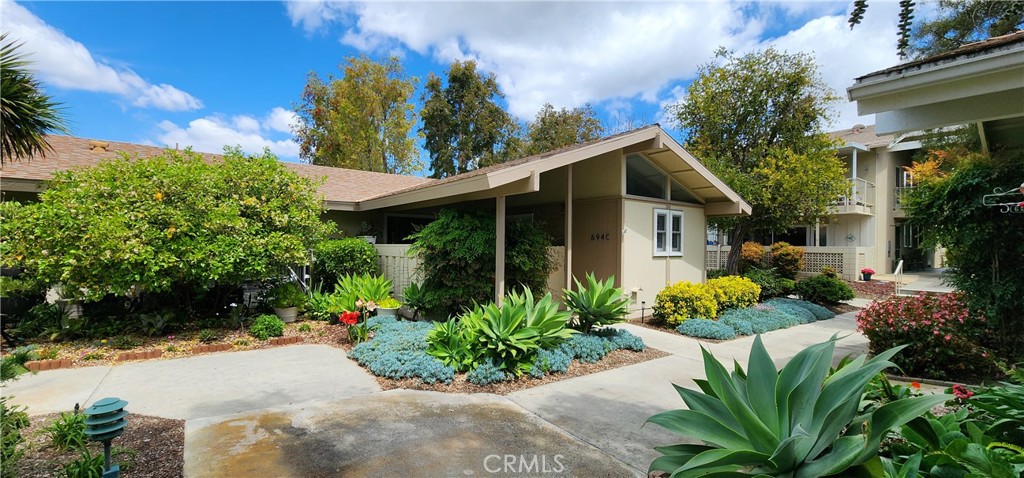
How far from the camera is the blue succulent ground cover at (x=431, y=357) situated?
531cm

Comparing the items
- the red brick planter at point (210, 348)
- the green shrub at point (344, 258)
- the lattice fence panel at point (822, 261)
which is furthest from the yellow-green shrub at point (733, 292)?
the lattice fence panel at point (822, 261)

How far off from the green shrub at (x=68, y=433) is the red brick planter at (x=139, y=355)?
313cm

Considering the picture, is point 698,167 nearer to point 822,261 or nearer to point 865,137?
point 822,261

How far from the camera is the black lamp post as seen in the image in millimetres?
2594

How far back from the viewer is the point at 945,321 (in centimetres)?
561

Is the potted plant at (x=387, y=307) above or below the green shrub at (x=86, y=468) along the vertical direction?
above

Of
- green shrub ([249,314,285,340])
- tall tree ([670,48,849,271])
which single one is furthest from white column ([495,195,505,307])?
tall tree ([670,48,849,271])

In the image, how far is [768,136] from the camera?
1351 centimetres

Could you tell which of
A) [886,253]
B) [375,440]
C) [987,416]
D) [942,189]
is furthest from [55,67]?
[886,253]

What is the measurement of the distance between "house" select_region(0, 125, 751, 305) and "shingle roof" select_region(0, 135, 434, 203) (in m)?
0.03

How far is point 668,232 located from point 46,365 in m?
10.7

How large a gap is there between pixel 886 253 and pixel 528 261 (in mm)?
20898

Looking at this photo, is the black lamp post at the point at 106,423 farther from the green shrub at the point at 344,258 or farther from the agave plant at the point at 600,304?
the green shrub at the point at 344,258

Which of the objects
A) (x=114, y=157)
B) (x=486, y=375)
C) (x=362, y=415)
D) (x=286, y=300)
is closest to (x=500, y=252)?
(x=486, y=375)
